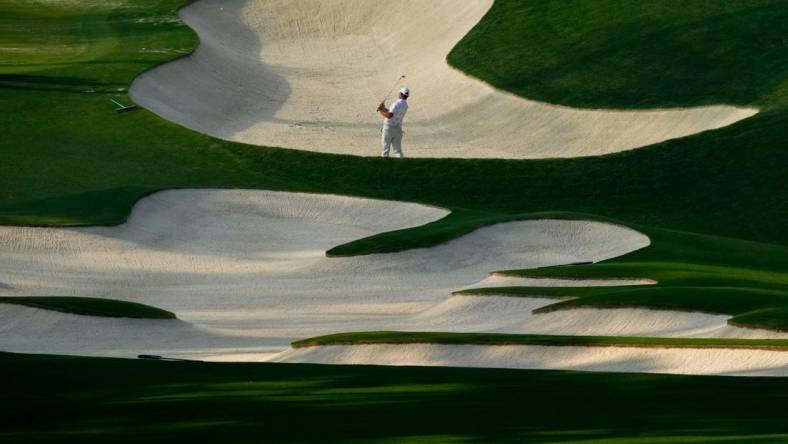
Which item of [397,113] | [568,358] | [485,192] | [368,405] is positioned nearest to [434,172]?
[485,192]

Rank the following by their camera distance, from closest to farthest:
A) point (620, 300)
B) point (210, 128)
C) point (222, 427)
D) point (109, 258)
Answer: point (222, 427) → point (620, 300) → point (109, 258) → point (210, 128)

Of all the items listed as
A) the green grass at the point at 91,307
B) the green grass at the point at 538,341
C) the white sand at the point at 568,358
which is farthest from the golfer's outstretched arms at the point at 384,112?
the white sand at the point at 568,358

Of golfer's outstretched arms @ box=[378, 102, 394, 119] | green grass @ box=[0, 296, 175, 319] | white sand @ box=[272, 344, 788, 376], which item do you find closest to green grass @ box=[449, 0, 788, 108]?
golfer's outstretched arms @ box=[378, 102, 394, 119]

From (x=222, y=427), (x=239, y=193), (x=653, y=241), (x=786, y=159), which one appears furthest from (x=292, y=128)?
(x=222, y=427)

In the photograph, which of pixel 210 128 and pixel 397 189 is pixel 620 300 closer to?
pixel 397 189

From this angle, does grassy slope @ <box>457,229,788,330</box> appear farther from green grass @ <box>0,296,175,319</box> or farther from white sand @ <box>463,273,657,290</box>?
green grass @ <box>0,296,175,319</box>

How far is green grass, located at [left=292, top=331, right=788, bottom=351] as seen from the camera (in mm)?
14508

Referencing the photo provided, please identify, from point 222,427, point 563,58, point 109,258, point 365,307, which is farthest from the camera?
point 563,58

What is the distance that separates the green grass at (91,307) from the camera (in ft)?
60.6

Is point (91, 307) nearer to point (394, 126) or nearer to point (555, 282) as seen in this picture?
point (555, 282)

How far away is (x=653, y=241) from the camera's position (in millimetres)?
25266

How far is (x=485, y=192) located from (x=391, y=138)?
2.79 m

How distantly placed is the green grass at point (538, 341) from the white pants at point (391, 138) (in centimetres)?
1671

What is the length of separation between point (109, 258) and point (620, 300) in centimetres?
911
